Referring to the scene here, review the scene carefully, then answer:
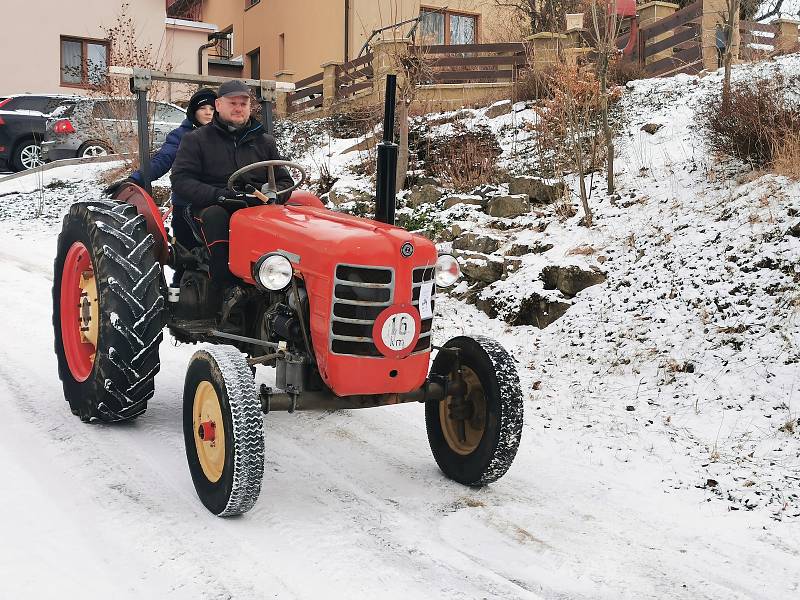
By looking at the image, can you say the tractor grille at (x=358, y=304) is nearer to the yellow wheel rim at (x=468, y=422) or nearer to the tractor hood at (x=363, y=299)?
the tractor hood at (x=363, y=299)

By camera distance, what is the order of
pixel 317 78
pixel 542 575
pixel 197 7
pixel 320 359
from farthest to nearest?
pixel 197 7, pixel 317 78, pixel 320 359, pixel 542 575

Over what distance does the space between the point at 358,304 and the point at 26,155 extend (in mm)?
16385

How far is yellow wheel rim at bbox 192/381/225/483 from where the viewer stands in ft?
12.9

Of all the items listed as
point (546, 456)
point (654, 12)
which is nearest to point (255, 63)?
point (654, 12)

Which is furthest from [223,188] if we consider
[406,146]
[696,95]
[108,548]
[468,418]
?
[696,95]

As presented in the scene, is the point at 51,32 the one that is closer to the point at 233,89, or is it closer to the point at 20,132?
the point at 20,132

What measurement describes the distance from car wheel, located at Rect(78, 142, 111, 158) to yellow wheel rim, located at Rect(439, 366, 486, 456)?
15.1 m

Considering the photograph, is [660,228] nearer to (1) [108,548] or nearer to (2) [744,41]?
(1) [108,548]

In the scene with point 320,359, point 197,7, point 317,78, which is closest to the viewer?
point 320,359

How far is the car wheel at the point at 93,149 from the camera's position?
58.8ft

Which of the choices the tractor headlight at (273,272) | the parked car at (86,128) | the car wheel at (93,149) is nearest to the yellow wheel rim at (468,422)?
the tractor headlight at (273,272)

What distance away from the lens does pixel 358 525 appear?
A: 12.7ft

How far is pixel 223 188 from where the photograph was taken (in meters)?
4.97

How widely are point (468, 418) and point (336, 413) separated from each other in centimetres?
132
